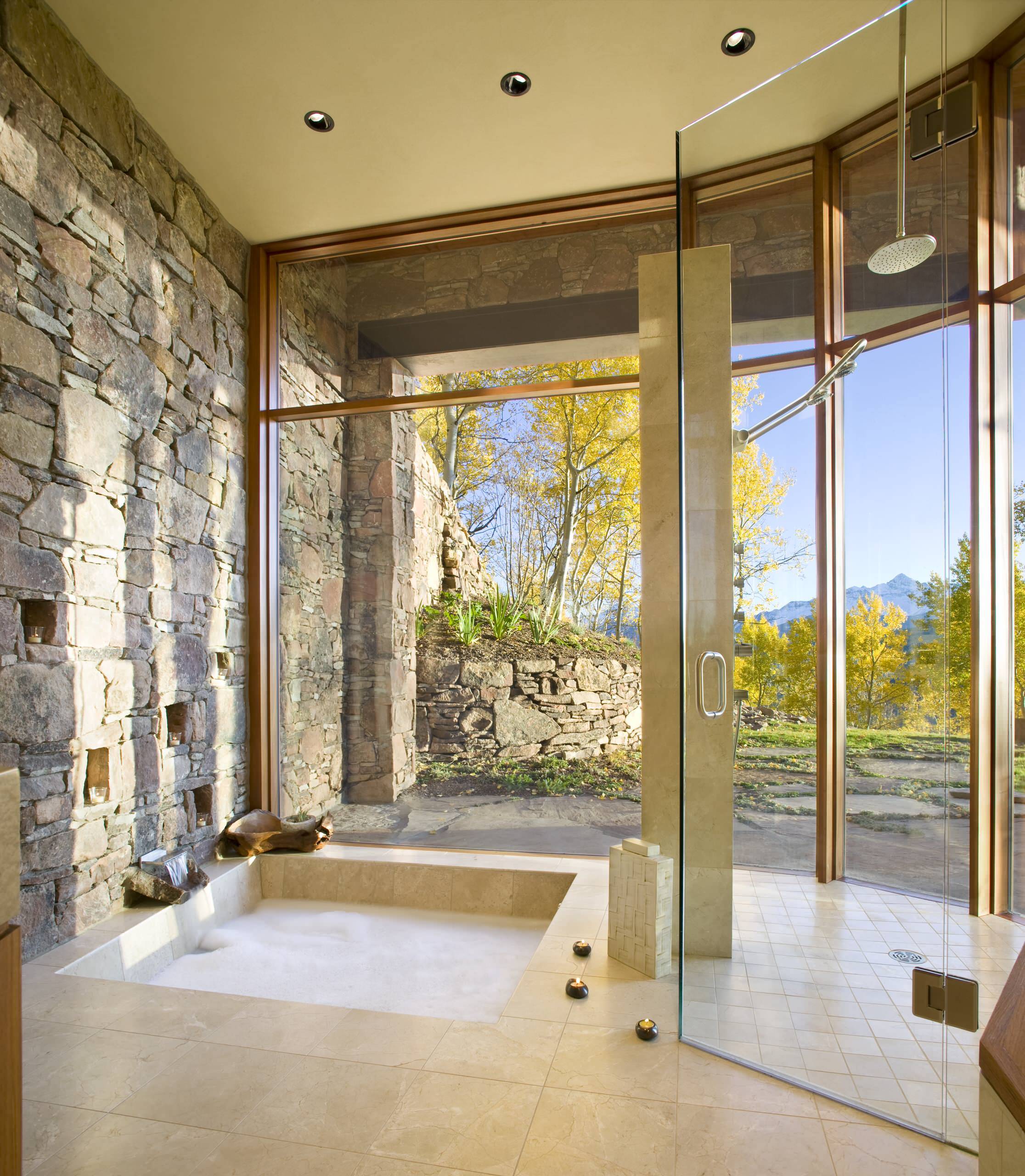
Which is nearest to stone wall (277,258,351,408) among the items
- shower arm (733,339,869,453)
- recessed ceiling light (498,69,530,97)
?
recessed ceiling light (498,69,530,97)

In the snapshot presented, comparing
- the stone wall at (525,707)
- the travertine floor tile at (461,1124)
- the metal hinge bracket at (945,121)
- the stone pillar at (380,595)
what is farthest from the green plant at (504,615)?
the metal hinge bracket at (945,121)

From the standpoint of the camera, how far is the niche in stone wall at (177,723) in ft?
10.8

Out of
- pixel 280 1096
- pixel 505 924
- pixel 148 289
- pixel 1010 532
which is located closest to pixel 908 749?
pixel 1010 532

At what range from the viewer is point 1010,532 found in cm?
140

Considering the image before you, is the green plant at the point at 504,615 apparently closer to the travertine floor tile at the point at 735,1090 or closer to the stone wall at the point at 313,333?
the stone wall at the point at 313,333

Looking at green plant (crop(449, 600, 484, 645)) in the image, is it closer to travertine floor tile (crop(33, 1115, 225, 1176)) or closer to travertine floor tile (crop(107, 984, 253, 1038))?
travertine floor tile (crop(107, 984, 253, 1038))

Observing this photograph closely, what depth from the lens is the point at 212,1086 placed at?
1.77 m

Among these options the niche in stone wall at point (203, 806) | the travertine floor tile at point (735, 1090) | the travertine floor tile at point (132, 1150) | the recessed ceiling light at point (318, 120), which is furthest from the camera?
A: the niche in stone wall at point (203, 806)

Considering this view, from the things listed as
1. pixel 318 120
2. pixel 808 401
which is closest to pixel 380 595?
pixel 318 120

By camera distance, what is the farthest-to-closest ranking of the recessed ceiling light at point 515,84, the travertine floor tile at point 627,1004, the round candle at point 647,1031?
the recessed ceiling light at point 515,84
the travertine floor tile at point 627,1004
the round candle at point 647,1031

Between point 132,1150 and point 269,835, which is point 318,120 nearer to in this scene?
point 269,835

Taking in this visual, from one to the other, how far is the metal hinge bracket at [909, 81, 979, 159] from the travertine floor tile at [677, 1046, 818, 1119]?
6.71 ft

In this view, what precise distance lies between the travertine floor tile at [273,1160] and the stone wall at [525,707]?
228 centimetres

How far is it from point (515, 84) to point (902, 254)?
2.02m
